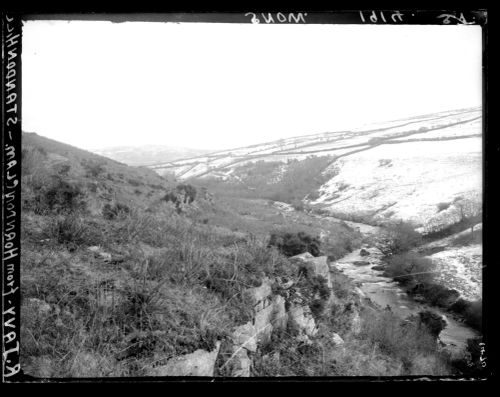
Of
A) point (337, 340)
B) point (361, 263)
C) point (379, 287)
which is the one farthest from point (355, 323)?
point (361, 263)

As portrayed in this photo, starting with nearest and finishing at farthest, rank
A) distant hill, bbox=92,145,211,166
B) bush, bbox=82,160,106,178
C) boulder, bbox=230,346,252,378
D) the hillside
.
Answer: boulder, bbox=230,346,252,378 → the hillside → distant hill, bbox=92,145,211,166 → bush, bbox=82,160,106,178

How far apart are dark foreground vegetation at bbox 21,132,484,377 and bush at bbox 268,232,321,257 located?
0.01 metres

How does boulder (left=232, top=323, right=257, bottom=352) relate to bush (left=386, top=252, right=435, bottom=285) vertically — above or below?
below

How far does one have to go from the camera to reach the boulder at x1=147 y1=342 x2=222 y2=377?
307 cm

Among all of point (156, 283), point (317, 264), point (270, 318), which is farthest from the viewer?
point (317, 264)

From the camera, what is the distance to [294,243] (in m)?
3.59

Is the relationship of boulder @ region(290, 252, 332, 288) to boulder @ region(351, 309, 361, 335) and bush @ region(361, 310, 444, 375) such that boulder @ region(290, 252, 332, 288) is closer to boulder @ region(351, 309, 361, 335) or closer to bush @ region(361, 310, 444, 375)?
boulder @ region(351, 309, 361, 335)

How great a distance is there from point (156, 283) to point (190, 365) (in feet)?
2.56

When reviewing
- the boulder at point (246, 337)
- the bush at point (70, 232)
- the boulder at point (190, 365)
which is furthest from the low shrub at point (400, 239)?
the bush at point (70, 232)

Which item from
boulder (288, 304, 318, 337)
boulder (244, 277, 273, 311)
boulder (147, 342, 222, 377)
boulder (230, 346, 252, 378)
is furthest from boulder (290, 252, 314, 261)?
boulder (147, 342, 222, 377)

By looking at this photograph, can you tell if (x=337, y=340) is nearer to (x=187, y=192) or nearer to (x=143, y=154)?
(x=187, y=192)

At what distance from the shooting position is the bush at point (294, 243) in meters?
3.57

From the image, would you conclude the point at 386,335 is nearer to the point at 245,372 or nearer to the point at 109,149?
the point at 245,372

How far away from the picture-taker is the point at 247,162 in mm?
3678
